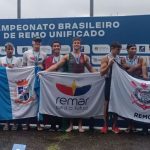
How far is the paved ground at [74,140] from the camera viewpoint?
8.72 m

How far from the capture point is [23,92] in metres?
10.2

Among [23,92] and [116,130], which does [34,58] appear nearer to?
[23,92]

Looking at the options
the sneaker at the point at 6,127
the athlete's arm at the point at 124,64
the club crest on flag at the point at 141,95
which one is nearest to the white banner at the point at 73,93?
the athlete's arm at the point at 124,64

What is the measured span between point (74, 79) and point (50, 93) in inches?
25.4

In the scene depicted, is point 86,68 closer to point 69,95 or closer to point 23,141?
point 69,95

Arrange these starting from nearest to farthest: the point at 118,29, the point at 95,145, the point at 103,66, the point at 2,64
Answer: the point at 95,145
the point at 103,66
the point at 2,64
the point at 118,29

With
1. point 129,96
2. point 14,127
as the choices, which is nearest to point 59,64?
point 129,96

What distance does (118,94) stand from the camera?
985 centimetres

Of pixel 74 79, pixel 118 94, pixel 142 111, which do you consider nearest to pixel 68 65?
pixel 74 79

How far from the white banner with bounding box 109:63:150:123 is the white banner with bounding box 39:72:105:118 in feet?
1.01

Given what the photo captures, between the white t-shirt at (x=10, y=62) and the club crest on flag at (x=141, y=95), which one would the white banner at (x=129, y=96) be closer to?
the club crest on flag at (x=141, y=95)

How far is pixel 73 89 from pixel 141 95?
1.52 metres

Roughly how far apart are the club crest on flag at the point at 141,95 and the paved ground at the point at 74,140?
2.25 ft

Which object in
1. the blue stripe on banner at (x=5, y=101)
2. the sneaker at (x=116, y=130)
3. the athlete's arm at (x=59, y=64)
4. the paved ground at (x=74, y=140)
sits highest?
the athlete's arm at (x=59, y=64)
